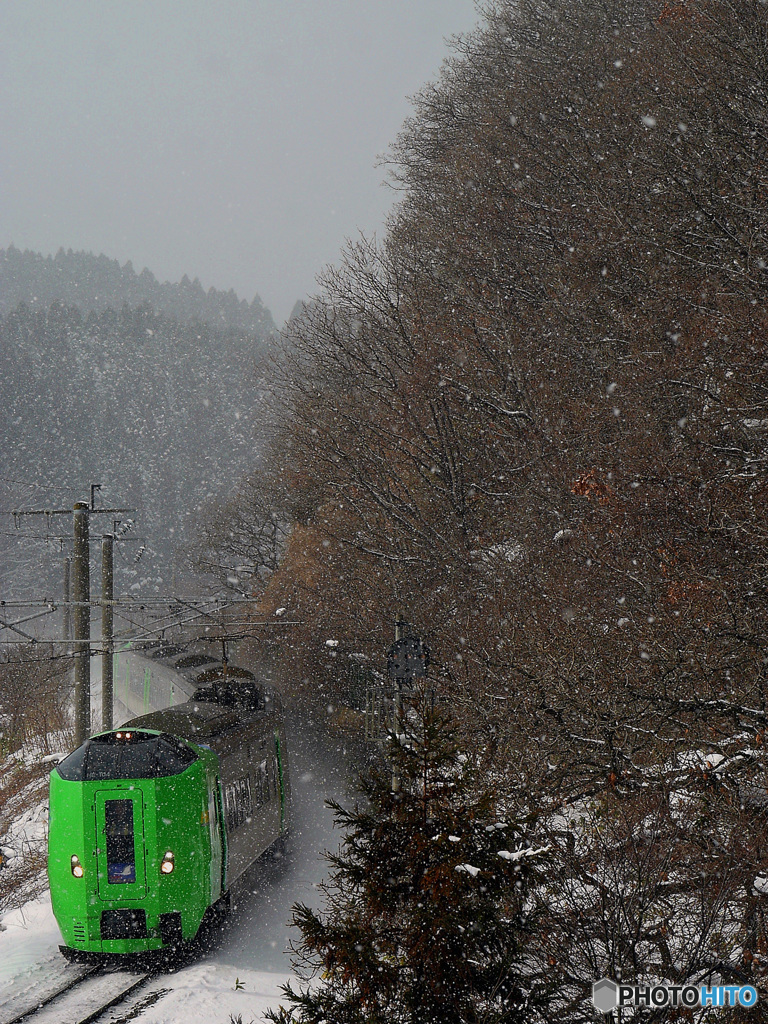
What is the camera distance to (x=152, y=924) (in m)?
10.5

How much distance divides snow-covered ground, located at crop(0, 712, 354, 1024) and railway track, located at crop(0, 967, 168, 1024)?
195 millimetres

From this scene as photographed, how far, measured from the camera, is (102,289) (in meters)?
164

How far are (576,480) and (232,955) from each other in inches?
347

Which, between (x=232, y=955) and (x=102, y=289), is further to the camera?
(x=102, y=289)

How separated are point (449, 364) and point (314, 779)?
12.8 metres

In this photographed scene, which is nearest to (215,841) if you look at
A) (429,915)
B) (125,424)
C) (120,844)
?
(120,844)

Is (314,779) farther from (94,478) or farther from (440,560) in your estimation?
(94,478)

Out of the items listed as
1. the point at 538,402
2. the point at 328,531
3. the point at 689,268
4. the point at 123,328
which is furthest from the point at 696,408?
the point at 123,328

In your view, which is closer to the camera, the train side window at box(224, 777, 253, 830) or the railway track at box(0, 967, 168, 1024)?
the railway track at box(0, 967, 168, 1024)

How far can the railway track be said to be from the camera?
895cm

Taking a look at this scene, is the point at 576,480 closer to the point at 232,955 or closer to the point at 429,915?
the point at 232,955

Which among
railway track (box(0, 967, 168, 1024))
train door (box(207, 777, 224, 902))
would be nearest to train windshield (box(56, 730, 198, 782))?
train door (box(207, 777, 224, 902))
